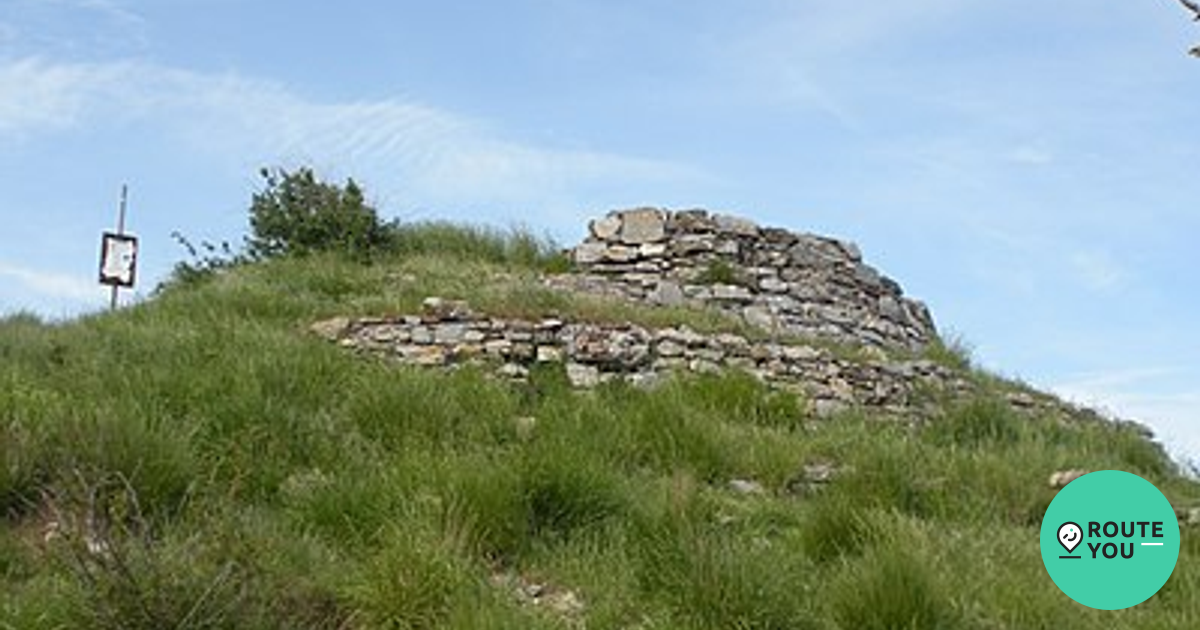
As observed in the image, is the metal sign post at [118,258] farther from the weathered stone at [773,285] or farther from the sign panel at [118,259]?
the weathered stone at [773,285]

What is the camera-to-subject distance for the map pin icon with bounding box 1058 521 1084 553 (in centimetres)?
502

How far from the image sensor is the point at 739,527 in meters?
6.58

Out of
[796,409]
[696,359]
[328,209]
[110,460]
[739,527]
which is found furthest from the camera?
[328,209]

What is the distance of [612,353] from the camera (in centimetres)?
989

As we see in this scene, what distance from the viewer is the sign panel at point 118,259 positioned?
1396 centimetres

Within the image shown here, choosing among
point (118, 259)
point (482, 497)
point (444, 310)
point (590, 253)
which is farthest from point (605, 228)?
point (482, 497)

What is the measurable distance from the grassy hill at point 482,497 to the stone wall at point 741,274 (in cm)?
258

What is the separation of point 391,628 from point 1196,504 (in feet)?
17.1

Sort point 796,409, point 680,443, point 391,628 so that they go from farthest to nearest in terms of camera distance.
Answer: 1. point 796,409
2. point 680,443
3. point 391,628

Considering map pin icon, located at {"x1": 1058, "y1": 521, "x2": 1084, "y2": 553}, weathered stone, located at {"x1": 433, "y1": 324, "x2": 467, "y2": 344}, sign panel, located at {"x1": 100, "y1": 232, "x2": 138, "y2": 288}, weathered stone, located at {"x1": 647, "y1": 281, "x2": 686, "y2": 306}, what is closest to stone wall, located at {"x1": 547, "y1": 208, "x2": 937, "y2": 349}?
weathered stone, located at {"x1": 647, "y1": 281, "x2": 686, "y2": 306}

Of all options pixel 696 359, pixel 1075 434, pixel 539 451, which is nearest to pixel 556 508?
pixel 539 451

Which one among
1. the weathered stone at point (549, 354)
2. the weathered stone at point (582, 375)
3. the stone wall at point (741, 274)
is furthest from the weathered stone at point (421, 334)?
the stone wall at point (741, 274)

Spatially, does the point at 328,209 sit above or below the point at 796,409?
above

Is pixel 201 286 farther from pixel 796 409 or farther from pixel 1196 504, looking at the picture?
pixel 1196 504
